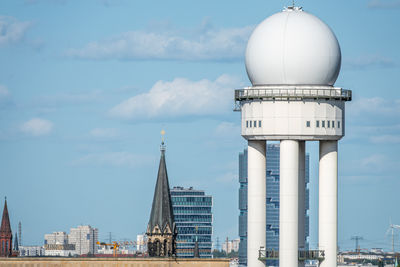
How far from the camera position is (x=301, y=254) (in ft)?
380

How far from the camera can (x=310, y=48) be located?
11369cm

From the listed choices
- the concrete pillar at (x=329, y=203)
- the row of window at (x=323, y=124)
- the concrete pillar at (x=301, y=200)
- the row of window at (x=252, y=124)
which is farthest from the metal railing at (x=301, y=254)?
the row of window at (x=323, y=124)

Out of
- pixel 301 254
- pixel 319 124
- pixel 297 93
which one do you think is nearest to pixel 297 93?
pixel 297 93

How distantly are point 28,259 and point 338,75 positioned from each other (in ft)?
210

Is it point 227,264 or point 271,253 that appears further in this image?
point 227,264

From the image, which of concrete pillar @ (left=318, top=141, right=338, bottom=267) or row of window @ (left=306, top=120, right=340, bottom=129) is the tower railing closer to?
row of window @ (left=306, top=120, right=340, bottom=129)

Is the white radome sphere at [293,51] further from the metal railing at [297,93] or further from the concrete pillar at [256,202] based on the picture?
the concrete pillar at [256,202]

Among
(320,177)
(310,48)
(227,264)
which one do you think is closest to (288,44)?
(310,48)

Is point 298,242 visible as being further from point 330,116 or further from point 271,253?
point 330,116

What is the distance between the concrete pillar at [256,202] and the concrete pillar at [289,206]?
7.33ft

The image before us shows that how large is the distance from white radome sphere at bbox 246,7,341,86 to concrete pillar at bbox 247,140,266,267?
241 inches

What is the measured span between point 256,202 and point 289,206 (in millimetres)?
3331

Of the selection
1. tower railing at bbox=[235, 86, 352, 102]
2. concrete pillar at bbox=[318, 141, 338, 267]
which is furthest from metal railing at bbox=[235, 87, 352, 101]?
concrete pillar at bbox=[318, 141, 338, 267]

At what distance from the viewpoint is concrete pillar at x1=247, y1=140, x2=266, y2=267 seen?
117m
